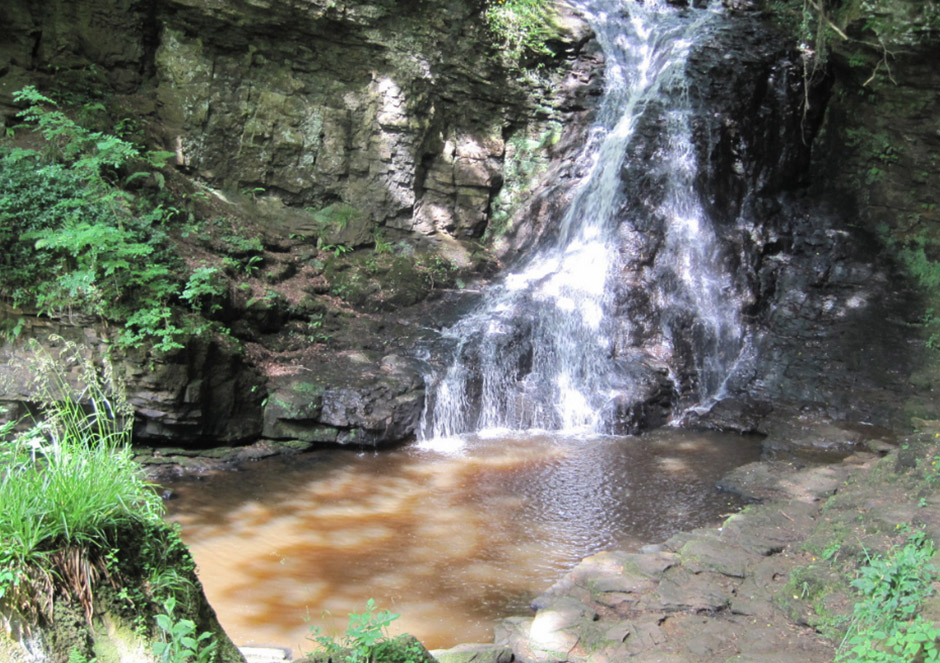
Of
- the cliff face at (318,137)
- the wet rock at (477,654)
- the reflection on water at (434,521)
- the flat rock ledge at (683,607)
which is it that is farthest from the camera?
the cliff face at (318,137)

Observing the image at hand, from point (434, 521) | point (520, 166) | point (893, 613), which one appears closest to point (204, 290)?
point (434, 521)

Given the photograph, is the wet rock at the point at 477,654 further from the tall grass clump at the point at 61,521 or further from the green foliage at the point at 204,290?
the green foliage at the point at 204,290

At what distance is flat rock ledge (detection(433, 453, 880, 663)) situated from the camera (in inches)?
149

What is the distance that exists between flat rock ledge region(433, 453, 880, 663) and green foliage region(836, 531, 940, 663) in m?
0.33

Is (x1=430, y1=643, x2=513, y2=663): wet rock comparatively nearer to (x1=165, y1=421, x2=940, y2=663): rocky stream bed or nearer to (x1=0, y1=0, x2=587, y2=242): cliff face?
(x1=165, y1=421, x2=940, y2=663): rocky stream bed

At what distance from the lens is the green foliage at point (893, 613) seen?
9.24ft

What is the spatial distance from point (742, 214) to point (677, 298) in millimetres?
2242

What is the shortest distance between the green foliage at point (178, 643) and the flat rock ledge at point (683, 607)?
1644mm

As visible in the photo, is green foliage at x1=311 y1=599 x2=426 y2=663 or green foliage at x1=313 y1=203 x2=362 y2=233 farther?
green foliage at x1=313 y1=203 x2=362 y2=233

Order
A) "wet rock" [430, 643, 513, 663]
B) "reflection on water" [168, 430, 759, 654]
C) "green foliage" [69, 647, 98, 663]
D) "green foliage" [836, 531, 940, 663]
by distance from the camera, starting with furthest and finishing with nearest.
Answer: "reflection on water" [168, 430, 759, 654]
"wet rock" [430, 643, 513, 663]
"green foliage" [836, 531, 940, 663]
"green foliage" [69, 647, 98, 663]

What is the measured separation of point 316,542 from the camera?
576cm

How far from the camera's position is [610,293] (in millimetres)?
10219

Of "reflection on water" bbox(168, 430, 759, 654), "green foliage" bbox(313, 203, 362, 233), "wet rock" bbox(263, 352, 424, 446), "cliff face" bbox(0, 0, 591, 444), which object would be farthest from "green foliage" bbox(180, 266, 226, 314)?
"green foliage" bbox(313, 203, 362, 233)

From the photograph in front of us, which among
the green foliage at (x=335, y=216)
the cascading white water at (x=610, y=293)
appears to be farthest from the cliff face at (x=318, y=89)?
the cascading white water at (x=610, y=293)
